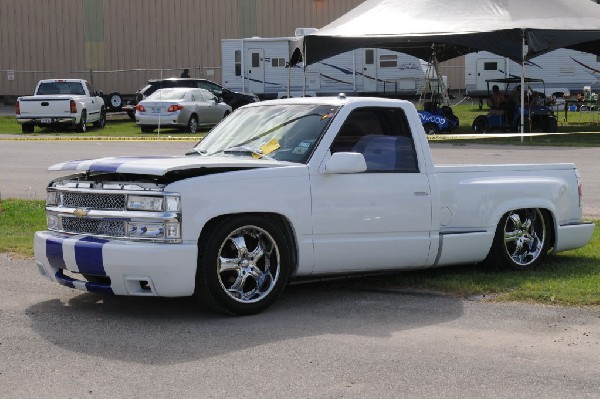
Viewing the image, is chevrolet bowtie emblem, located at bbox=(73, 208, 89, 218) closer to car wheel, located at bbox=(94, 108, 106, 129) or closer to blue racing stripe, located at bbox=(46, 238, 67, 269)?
blue racing stripe, located at bbox=(46, 238, 67, 269)

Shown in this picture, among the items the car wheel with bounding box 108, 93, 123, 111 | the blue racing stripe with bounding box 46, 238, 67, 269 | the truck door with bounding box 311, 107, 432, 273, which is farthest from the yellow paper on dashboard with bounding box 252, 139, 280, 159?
the car wheel with bounding box 108, 93, 123, 111

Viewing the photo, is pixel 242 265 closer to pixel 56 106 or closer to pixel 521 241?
pixel 521 241

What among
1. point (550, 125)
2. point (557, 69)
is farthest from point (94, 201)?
point (557, 69)

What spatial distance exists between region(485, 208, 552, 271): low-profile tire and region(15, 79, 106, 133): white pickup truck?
2408cm

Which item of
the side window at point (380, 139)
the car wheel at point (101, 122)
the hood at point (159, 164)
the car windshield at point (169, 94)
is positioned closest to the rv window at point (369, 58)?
the car wheel at point (101, 122)

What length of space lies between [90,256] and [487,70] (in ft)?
130

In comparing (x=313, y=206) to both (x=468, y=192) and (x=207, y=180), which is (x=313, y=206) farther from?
(x=468, y=192)

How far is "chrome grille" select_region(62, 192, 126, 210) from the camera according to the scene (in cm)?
737

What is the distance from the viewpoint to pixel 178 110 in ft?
102

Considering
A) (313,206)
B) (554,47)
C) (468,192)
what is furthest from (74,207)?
(554,47)

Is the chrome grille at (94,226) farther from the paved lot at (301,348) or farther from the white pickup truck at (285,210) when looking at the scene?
the paved lot at (301,348)

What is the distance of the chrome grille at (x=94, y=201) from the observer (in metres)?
7.37

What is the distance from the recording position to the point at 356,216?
8023 millimetres

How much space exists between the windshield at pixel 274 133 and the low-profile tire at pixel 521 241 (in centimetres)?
200
